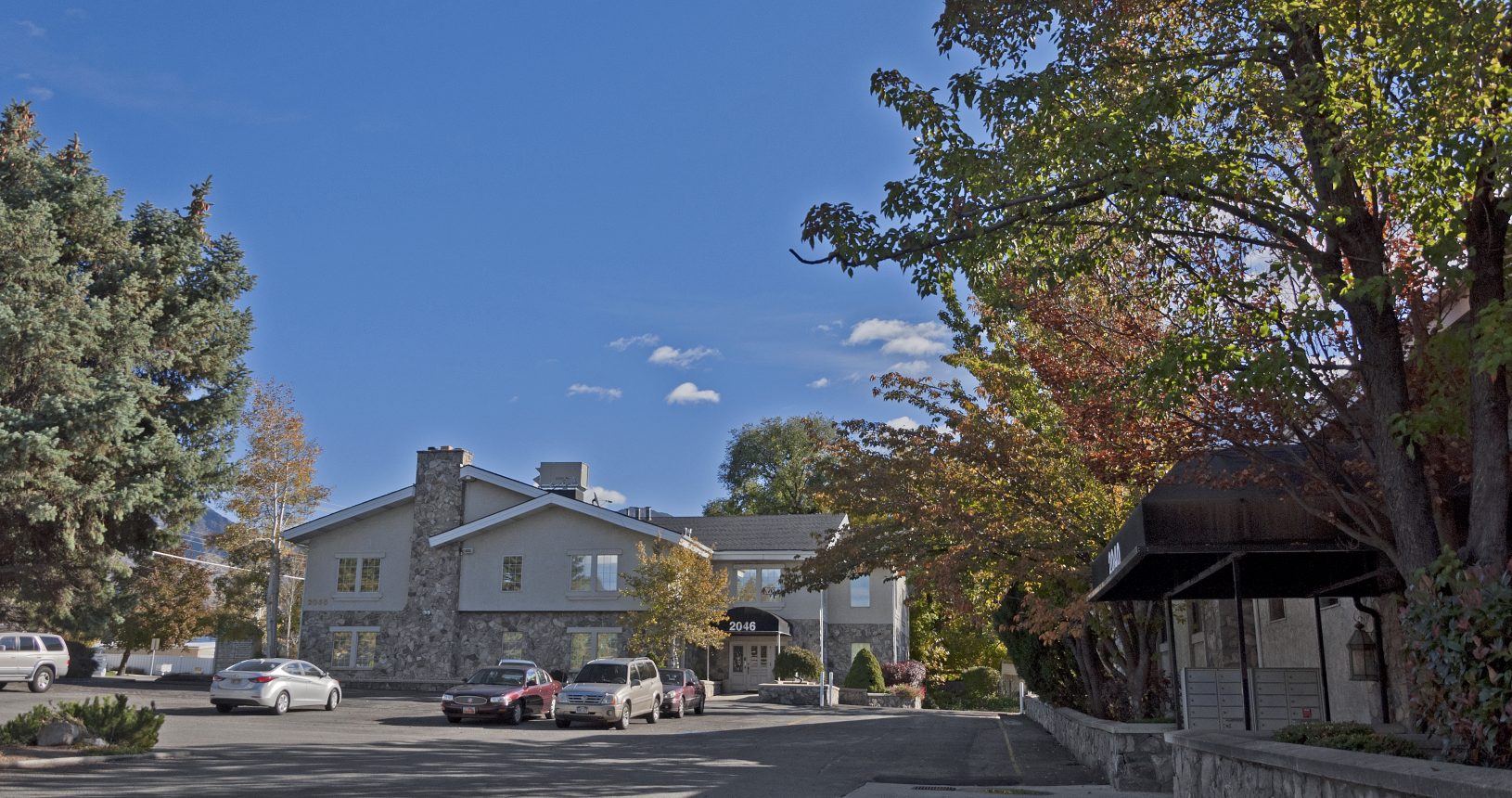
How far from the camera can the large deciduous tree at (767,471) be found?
78438mm

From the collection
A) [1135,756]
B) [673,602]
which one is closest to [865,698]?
[673,602]

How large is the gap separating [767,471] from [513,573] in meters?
39.6

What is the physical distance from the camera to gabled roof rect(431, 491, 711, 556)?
1697 inches

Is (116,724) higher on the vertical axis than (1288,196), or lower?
lower

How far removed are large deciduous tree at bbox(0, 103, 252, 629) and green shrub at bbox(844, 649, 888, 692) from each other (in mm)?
24715

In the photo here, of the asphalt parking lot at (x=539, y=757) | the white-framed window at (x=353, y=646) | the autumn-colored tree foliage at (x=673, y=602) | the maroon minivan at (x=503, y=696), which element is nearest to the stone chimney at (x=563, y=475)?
the white-framed window at (x=353, y=646)

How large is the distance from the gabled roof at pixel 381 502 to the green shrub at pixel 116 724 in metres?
29.3

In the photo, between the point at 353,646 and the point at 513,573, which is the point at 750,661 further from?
the point at 353,646

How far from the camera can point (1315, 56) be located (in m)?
9.48

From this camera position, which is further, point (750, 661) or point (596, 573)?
point (750, 661)

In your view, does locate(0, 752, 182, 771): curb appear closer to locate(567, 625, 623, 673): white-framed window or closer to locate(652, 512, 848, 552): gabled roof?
locate(567, 625, 623, 673): white-framed window

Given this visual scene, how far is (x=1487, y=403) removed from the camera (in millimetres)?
7641

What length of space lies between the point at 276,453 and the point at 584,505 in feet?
55.0

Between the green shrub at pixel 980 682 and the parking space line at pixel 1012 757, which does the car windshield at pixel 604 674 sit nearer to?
the parking space line at pixel 1012 757
